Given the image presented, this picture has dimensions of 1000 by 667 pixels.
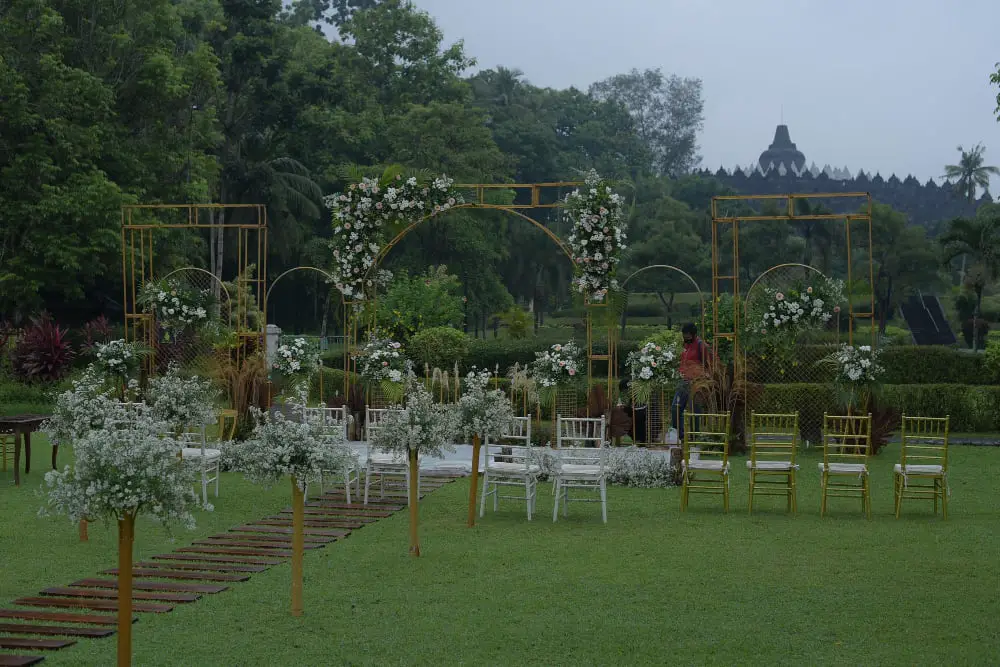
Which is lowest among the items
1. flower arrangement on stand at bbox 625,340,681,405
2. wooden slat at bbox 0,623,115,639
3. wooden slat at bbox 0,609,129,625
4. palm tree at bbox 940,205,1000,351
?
wooden slat at bbox 0,623,115,639

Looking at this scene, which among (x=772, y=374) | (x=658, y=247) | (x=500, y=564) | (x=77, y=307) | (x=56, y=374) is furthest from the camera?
(x=658, y=247)

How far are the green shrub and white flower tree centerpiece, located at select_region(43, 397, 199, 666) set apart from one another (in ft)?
53.5

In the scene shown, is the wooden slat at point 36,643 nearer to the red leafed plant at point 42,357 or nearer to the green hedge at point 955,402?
the green hedge at point 955,402

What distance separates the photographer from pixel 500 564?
911 centimetres

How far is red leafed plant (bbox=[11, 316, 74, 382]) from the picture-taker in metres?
21.7

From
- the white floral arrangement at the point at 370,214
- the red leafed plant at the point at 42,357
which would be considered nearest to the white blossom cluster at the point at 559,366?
the white floral arrangement at the point at 370,214

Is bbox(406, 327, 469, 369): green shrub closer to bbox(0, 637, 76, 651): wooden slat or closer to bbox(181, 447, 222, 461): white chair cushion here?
bbox(181, 447, 222, 461): white chair cushion

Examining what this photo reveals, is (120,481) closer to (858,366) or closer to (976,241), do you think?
(858,366)

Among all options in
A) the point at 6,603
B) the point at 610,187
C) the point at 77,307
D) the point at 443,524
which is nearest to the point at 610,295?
the point at 610,187

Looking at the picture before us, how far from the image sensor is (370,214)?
17.2 metres

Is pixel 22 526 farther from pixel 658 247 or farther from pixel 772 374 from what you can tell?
pixel 658 247

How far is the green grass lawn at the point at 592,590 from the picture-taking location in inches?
262

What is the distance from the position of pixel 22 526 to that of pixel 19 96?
17.5 metres

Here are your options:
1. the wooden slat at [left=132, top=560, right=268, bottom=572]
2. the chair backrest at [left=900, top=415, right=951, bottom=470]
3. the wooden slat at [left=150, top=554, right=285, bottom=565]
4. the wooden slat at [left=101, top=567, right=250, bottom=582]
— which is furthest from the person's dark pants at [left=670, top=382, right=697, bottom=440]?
the wooden slat at [left=101, top=567, right=250, bottom=582]
